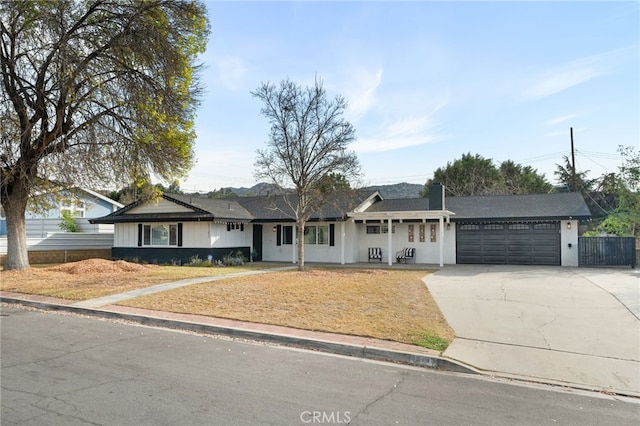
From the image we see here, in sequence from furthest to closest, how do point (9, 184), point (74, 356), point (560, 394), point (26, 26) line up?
point (9, 184) < point (26, 26) < point (74, 356) < point (560, 394)

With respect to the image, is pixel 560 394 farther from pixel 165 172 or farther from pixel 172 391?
pixel 165 172

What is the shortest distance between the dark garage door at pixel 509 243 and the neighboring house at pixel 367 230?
4cm

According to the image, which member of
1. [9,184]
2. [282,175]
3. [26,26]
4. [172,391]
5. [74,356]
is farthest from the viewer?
[282,175]

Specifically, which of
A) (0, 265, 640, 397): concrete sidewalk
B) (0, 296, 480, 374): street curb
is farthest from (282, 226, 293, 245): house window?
(0, 296, 480, 374): street curb

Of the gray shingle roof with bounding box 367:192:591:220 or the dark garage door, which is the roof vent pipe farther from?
the dark garage door

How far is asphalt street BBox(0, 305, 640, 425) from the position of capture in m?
4.11

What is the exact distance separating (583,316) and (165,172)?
14.6 m

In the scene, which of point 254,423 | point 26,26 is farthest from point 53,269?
point 254,423

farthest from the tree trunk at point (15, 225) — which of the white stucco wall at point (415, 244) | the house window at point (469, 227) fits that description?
the house window at point (469, 227)

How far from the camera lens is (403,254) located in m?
22.8

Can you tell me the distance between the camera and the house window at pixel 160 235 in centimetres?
2261

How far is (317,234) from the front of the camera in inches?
943

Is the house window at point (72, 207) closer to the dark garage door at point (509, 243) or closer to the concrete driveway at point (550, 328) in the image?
the concrete driveway at point (550, 328)

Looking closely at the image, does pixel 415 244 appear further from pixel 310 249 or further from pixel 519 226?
pixel 310 249
